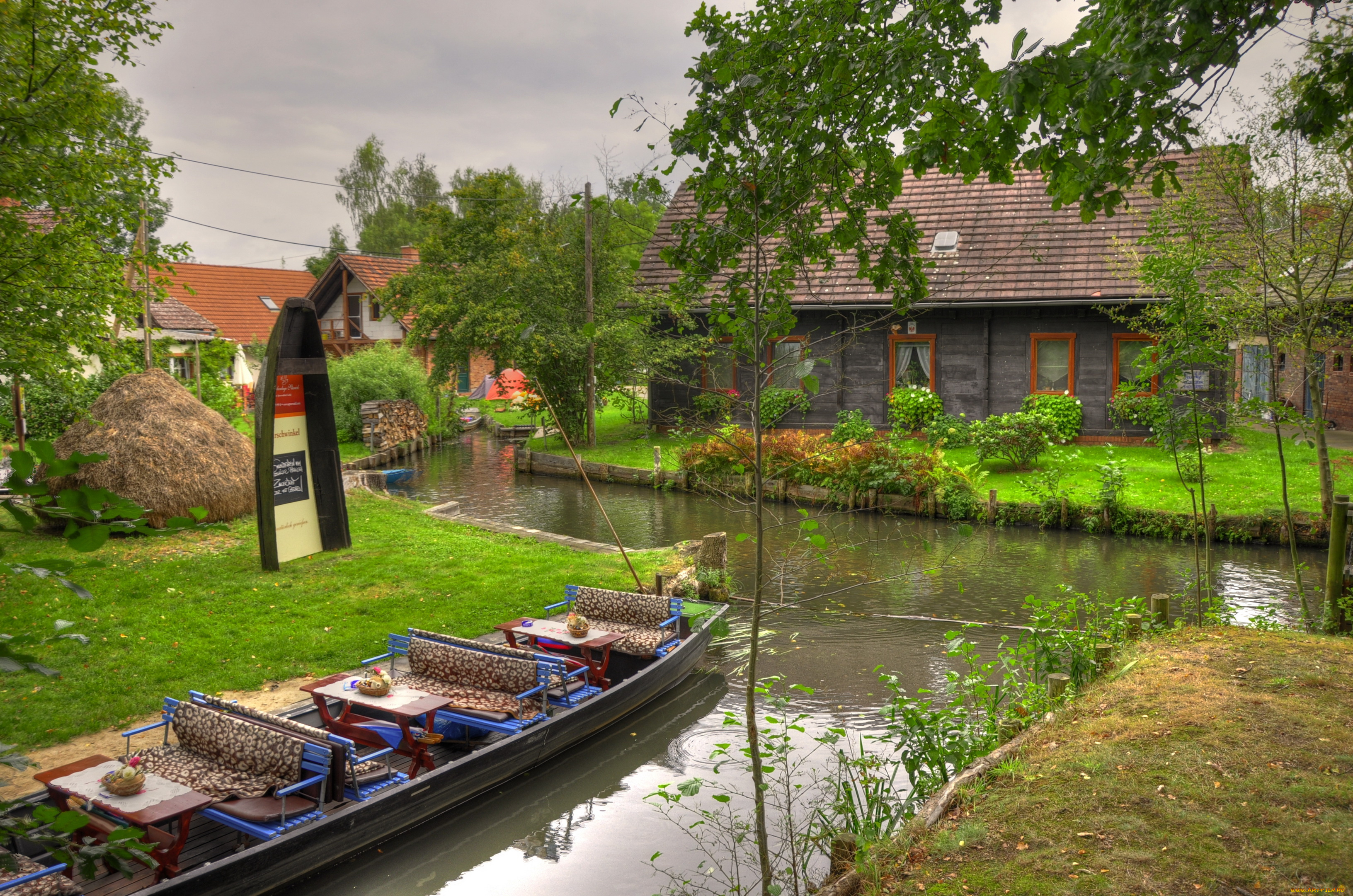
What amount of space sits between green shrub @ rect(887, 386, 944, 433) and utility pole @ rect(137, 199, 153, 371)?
638 inches

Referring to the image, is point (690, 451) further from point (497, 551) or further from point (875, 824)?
point (875, 824)

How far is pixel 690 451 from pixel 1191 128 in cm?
1595

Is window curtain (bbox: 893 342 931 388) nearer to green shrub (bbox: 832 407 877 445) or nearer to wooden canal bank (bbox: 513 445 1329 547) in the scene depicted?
green shrub (bbox: 832 407 877 445)

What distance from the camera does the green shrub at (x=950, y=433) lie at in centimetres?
2106

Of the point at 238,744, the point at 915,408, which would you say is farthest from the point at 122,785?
the point at 915,408

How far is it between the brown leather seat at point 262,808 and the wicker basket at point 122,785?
0.46 metres

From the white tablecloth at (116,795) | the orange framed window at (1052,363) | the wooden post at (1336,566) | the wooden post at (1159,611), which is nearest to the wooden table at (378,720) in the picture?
the white tablecloth at (116,795)

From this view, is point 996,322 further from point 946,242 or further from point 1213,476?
point 1213,476

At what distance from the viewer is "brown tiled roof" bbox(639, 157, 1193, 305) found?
21.6 m

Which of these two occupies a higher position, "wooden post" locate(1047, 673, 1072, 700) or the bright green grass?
the bright green grass

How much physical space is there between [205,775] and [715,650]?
5971 mm

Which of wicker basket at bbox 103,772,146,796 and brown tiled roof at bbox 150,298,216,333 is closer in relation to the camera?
wicker basket at bbox 103,772,146,796

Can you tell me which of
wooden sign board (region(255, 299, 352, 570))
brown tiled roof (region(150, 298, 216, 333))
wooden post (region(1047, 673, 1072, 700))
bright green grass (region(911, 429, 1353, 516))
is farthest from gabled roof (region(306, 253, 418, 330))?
wooden post (region(1047, 673, 1072, 700))

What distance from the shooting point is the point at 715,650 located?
423 inches
